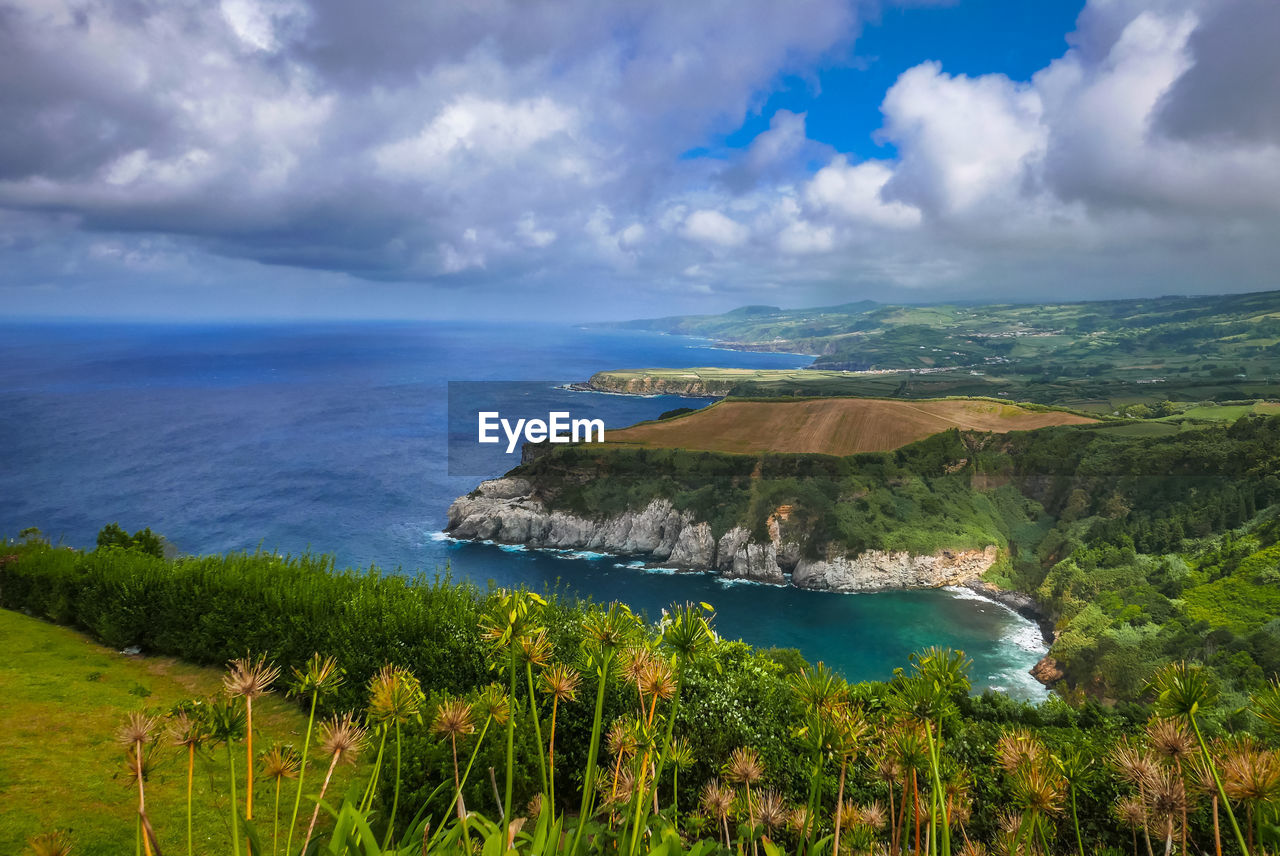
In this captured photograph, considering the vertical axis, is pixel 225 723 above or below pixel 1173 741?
above

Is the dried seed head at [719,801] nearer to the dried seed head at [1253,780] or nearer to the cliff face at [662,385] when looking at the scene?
the dried seed head at [1253,780]

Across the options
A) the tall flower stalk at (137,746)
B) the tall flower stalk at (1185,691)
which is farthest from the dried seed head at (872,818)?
the tall flower stalk at (137,746)

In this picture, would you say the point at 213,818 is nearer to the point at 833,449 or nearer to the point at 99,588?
the point at 99,588

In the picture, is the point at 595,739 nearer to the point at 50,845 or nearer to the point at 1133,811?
the point at 50,845

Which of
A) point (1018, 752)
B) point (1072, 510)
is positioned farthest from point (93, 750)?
point (1072, 510)

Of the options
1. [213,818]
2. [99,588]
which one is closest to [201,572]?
[99,588]
